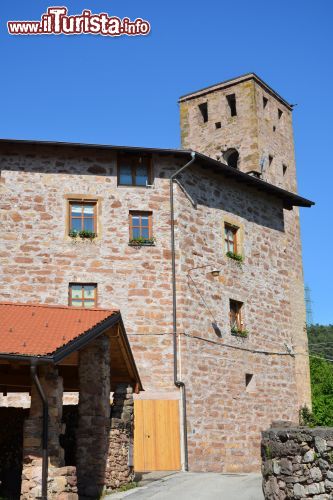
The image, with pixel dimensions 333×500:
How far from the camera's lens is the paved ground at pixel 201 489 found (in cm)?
1197

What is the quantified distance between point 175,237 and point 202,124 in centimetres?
1542

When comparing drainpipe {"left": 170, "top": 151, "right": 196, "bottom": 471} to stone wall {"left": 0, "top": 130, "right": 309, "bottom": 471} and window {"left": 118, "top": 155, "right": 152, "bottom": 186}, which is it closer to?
stone wall {"left": 0, "top": 130, "right": 309, "bottom": 471}

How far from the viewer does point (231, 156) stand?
32.7 metres

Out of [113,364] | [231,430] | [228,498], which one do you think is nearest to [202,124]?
[231,430]

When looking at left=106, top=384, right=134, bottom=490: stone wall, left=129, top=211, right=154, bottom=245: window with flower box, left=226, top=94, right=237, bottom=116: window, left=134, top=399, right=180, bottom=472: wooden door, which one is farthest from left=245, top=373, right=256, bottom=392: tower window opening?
left=226, top=94, right=237, bottom=116: window

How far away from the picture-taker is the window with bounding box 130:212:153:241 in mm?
19469

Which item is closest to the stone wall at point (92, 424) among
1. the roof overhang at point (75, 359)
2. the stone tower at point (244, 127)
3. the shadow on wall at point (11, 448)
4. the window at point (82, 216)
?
the roof overhang at point (75, 359)

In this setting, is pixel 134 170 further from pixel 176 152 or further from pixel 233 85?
pixel 233 85

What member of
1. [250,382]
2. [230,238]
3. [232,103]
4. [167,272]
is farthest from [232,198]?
[232,103]

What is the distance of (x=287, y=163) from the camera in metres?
33.6

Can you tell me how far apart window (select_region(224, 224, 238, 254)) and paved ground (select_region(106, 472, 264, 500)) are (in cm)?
758

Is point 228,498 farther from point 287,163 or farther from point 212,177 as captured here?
point 287,163

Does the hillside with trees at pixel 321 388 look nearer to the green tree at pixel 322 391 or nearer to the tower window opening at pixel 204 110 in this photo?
the green tree at pixel 322 391

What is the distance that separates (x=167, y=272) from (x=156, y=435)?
168 inches
